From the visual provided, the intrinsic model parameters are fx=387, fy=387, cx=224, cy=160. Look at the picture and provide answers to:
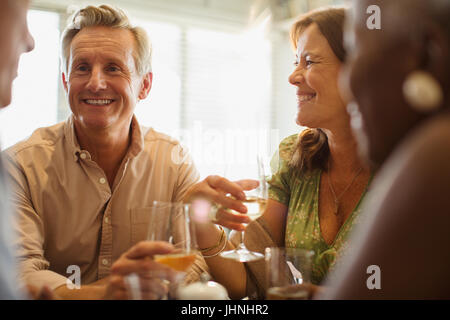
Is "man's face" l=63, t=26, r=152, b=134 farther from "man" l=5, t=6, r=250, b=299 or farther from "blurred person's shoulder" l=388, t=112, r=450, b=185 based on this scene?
"blurred person's shoulder" l=388, t=112, r=450, b=185

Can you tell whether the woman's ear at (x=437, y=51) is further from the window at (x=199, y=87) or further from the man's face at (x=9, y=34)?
the window at (x=199, y=87)

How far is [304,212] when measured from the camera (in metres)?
1.51

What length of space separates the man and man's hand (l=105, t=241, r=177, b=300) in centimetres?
53

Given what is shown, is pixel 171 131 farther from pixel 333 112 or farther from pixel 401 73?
pixel 401 73

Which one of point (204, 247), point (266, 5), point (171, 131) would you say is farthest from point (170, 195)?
point (266, 5)

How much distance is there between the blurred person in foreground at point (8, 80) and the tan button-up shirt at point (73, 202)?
2.74ft

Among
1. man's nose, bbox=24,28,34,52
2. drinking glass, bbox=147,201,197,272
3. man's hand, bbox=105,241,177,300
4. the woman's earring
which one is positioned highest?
man's nose, bbox=24,28,34,52

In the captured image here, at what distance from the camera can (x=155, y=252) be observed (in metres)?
0.88

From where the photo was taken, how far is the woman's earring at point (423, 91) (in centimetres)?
58

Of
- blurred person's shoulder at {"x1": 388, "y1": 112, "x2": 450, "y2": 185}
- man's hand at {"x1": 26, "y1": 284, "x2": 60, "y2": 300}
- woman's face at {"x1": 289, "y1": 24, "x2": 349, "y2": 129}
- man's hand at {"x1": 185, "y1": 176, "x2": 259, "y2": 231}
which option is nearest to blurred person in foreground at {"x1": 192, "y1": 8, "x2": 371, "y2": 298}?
woman's face at {"x1": 289, "y1": 24, "x2": 349, "y2": 129}

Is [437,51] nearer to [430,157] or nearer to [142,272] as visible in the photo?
[430,157]

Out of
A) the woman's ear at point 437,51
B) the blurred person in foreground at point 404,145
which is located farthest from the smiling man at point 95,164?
the woman's ear at point 437,51

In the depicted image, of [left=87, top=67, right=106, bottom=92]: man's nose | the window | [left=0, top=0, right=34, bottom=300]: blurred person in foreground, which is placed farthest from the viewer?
the window

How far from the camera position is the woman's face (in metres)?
1.53
